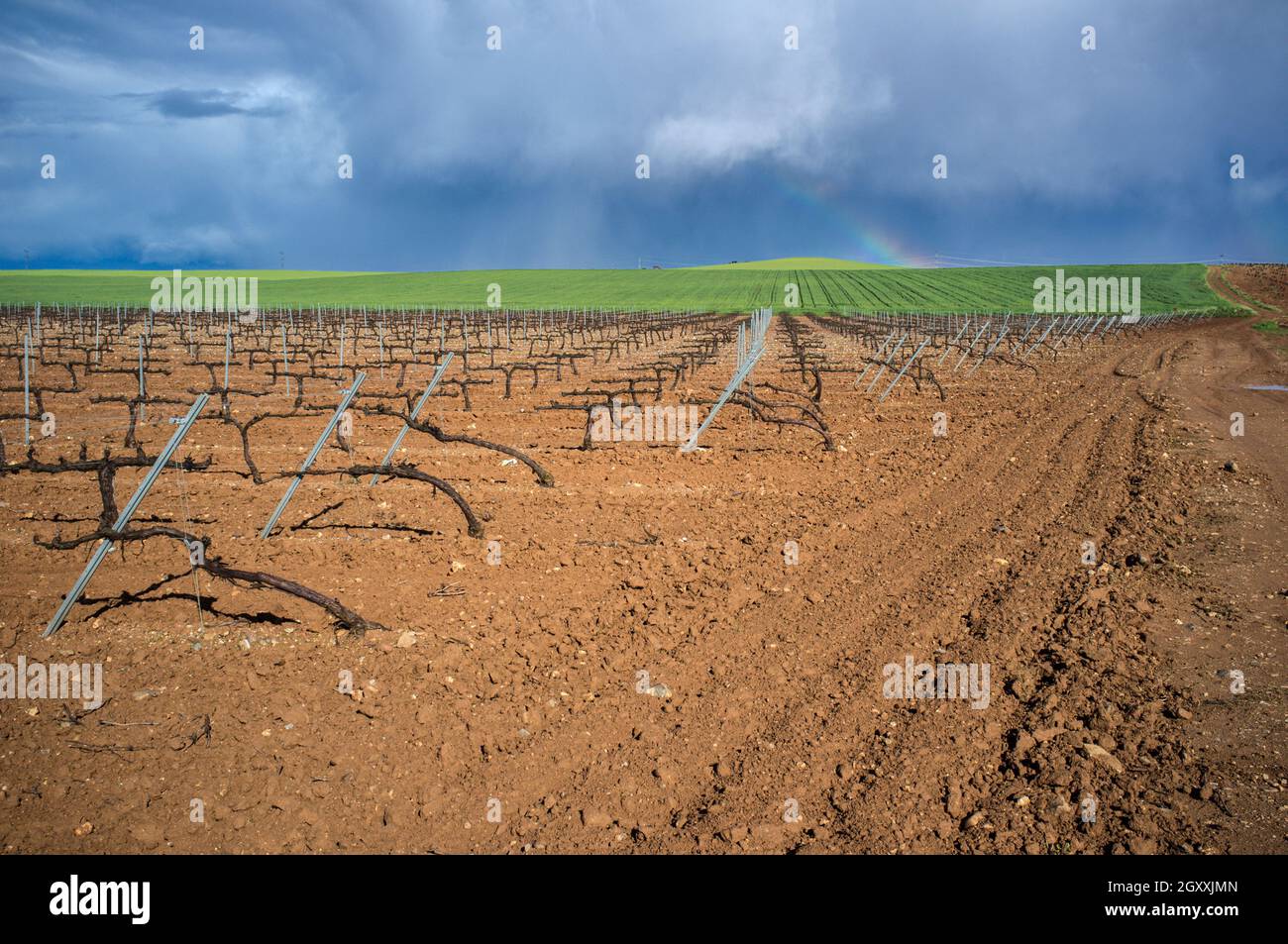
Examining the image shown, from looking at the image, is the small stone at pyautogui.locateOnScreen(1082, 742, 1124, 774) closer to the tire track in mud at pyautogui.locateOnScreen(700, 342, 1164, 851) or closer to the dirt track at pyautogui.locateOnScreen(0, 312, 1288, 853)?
the dirt track at pyautogui.locateOnScreen(0, 312, 1288, 853)

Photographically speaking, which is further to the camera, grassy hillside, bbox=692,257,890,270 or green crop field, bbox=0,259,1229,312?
grassy hillside, bbox=692,257,890,270

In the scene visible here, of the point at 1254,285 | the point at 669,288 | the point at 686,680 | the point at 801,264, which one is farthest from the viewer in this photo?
the point at 801,264

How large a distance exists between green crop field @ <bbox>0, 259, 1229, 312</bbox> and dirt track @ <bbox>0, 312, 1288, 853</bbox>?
72584 mm

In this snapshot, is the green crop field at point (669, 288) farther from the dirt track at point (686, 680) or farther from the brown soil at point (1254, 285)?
the dirt track at point (686, 680)

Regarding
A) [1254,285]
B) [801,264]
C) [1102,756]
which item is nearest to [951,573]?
[1102,756]

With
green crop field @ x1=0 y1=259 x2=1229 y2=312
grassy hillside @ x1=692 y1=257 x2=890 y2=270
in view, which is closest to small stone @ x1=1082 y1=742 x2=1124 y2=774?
green crop field @ x1=0 y1=259 x2=1229 y2=312

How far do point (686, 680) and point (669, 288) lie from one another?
103 meters

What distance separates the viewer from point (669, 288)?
105188mm

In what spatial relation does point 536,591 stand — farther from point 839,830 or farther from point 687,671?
point 839,830

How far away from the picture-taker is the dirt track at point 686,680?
416cm

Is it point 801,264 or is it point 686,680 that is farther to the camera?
point 801,264

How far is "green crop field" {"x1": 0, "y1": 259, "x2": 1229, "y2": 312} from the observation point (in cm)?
8550

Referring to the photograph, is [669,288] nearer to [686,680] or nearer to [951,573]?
[951,573]

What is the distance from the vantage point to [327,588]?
22.6 ft
